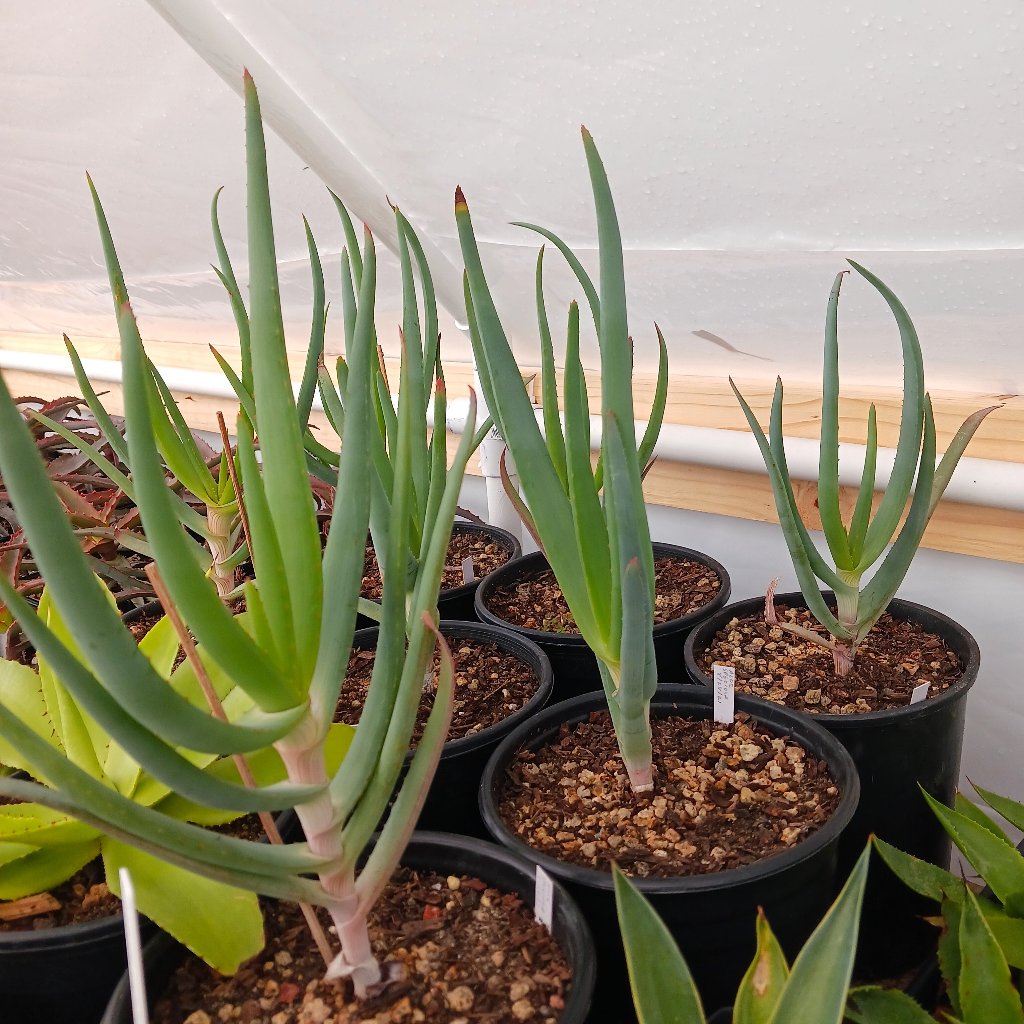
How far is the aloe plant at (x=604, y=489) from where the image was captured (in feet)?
1.74

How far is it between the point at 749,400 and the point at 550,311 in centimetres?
29

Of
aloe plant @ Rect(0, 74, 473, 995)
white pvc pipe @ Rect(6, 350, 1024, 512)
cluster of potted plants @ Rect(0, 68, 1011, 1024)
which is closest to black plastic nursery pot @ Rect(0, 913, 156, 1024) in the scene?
cluster of potted plants @ Rect(0, 68, 1011, 1024)

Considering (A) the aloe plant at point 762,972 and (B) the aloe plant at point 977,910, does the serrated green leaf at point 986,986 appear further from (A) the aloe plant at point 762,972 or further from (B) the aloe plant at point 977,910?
(A) the aloe plant at point 762,972

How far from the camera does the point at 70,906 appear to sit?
2.04 ft

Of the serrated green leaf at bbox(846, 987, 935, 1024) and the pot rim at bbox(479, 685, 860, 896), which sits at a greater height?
the pot rim at bbox(479, 685, 860, 896)

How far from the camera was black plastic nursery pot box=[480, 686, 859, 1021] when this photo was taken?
0.55m

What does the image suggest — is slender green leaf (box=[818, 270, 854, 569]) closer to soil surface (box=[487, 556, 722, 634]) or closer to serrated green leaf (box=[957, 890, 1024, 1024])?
soil surface (box=[487, 556, 722, 634])

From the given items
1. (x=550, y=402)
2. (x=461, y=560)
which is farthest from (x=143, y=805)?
(x=461, y=560)

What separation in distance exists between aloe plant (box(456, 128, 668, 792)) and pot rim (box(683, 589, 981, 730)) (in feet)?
0.60

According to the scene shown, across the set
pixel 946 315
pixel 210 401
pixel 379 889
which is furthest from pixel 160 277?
pixel 379 889

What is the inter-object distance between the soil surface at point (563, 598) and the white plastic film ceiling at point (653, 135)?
0.26m

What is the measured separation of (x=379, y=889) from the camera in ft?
1.53

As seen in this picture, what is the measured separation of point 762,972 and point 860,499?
0.47 metres

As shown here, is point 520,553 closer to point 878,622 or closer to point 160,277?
point 878,622
